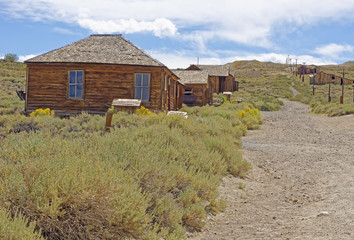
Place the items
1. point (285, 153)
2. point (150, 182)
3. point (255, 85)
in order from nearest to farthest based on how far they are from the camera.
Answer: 1. point (150, 182)
2. point (285, 153)
3. point (255, 85)

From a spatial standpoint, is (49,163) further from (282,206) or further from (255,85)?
(255,85)

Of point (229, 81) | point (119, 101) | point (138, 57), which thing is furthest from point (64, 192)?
point (229, 81)

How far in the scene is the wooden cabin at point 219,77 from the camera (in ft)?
152

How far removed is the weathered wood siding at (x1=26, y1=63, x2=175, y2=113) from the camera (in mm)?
17078

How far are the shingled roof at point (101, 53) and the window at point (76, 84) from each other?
0.71 m

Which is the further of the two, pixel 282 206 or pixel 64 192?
pixel 282 206

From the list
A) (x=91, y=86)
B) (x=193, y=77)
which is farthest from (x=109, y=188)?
(x=193, y=77)

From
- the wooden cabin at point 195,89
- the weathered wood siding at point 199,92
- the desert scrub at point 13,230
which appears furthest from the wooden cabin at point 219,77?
the desert scrub at point 13,230

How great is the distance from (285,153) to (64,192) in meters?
8.55

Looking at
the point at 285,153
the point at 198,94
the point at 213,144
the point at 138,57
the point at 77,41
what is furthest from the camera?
the point at 198,94

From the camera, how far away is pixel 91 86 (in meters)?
17.2

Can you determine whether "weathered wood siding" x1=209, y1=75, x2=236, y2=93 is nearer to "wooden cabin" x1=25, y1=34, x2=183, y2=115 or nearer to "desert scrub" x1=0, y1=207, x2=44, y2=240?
"wooden cabin" x1=25, y1=34, x2=183, y2=115

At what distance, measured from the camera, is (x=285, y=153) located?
410 inches

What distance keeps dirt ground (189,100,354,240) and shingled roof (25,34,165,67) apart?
8196 millimetres
